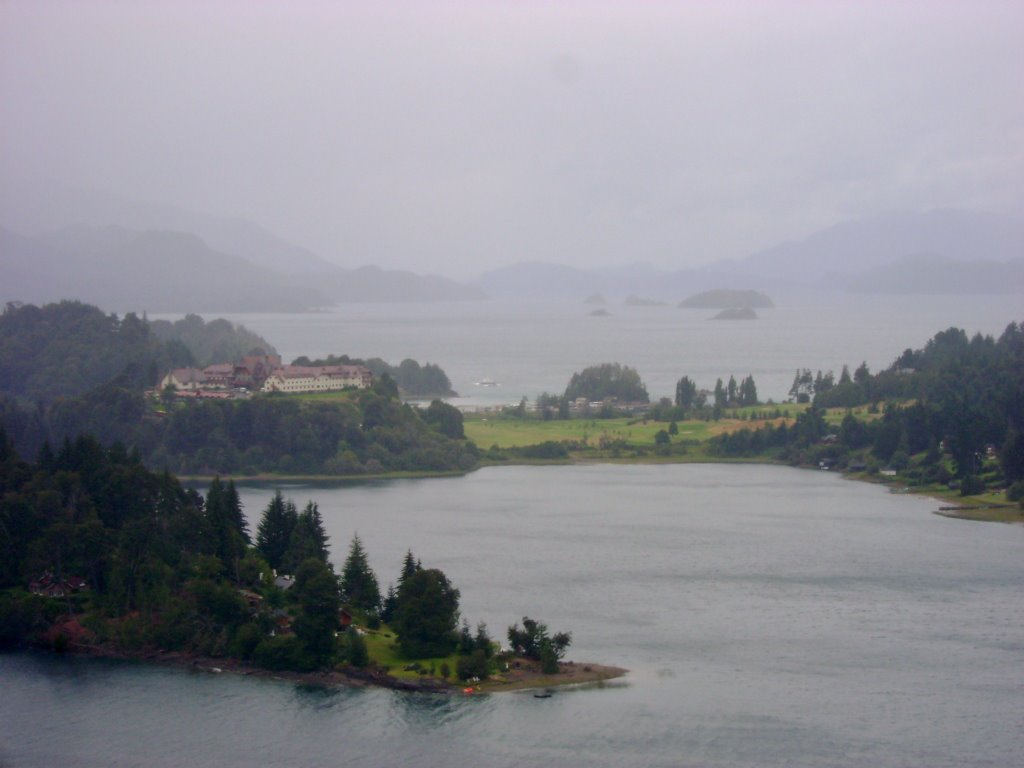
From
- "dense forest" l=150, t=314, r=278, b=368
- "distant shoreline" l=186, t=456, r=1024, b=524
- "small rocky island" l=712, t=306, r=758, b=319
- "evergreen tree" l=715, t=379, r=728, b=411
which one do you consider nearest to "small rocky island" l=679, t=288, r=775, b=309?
"small rocky island" l=712, t=306, r=758, b=319

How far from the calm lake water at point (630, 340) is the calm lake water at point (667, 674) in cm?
2342

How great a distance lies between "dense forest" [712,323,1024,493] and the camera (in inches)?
1178

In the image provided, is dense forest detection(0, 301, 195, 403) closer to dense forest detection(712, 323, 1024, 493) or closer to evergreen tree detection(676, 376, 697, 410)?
evergreen tree detection(676, 376, 697, 410)

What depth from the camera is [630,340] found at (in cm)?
8481

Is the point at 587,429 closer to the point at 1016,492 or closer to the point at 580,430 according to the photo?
the point at 580,430

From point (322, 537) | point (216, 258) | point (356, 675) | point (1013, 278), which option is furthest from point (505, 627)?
point (1013, 278)

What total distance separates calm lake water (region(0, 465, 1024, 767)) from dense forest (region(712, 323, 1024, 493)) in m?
5.07

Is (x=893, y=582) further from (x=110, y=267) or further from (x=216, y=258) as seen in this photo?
(x=216, y=258)

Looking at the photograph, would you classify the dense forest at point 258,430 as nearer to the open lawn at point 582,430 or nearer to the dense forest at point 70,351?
the open lawn at point 582,430

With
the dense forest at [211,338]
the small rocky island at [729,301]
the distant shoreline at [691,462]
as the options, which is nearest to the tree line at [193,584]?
the distant shoreline at [691,462]

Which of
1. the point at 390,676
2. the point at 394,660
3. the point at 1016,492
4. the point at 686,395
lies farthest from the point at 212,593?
the point at 686,395

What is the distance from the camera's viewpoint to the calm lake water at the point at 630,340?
56.8m

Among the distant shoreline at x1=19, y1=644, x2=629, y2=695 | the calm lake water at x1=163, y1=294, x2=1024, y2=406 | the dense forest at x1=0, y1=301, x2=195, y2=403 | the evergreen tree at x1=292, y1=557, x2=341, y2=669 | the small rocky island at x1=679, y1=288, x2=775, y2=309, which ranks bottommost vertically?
the distant shoreline at x1=19, y1=644, x2=629, y2=695

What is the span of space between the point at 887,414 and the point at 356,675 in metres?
22.0
